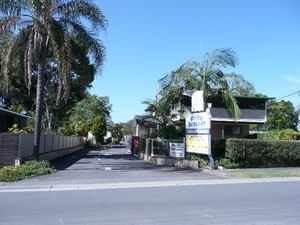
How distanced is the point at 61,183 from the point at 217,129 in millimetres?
31521

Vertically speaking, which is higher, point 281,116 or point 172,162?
point 281,116

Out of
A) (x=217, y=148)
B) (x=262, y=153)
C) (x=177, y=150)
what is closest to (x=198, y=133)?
(x=217, y=148)

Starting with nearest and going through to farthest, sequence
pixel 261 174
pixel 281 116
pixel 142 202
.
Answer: pixel 142 202 → pixel 261 174 → pixel 281 116

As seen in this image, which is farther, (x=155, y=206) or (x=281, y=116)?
(x=281, y=116)

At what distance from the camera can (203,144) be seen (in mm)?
21719

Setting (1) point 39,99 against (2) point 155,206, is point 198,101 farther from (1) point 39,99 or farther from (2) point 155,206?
(2) point 155,206

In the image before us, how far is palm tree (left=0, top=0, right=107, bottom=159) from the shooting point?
20.3 m

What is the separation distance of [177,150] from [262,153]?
5.08 metres

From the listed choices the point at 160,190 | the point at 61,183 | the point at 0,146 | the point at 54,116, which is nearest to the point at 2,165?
the point at 0,146

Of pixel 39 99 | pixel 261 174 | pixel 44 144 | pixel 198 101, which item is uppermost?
pixel 198 101

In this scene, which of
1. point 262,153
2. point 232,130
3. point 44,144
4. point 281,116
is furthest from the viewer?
point 281,116

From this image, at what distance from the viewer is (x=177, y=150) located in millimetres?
24516

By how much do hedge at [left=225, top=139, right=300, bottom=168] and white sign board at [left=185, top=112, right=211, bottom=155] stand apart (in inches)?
45.4

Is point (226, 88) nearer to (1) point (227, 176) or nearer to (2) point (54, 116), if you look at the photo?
(1) point (227, 176)
